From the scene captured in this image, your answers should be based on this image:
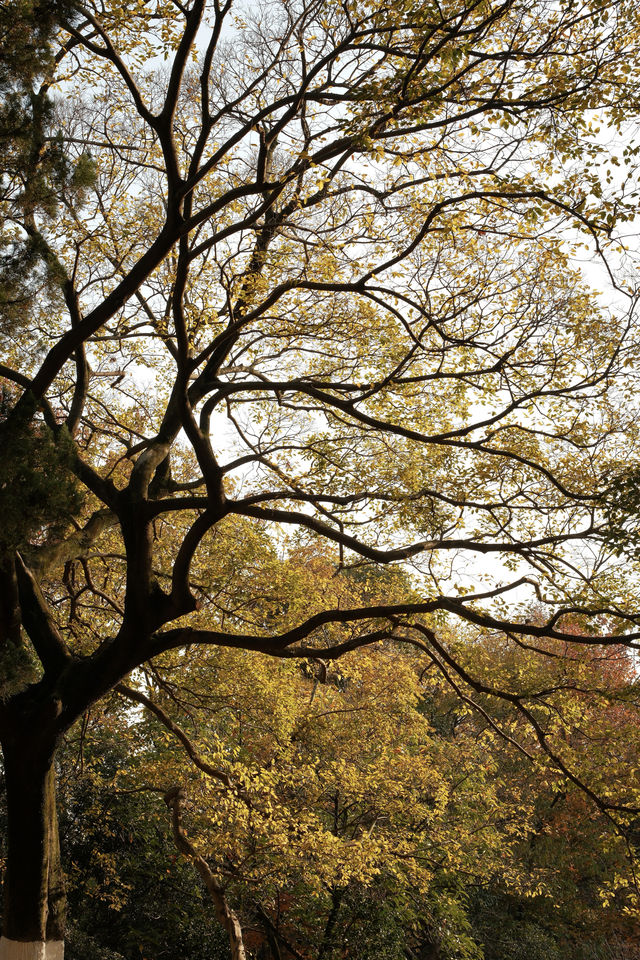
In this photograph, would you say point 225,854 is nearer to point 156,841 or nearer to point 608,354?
point 156,841

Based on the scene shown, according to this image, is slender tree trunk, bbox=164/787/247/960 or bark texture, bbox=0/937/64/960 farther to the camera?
slender tree trunk, bbox=164/787/247/960

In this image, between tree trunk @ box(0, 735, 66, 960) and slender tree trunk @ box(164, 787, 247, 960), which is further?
slender tree trunk @ box(164, 787, 247, 960)

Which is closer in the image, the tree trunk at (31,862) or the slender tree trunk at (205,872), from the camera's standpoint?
the tree trunk at (31,862)

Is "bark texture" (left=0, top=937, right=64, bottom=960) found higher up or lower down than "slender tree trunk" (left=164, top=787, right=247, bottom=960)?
lower down

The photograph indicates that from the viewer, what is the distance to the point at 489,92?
4.68 m

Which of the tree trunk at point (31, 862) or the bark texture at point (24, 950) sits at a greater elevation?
the tree trunk at point (31, 862)

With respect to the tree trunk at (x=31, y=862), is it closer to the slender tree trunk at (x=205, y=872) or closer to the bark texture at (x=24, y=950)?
the bark texture at (x=24, y=950)

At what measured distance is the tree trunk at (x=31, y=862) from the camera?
553 cm

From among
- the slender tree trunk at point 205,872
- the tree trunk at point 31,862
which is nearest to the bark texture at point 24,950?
the tree trunk at point 31,862

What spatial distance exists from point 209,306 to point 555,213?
3221 mm

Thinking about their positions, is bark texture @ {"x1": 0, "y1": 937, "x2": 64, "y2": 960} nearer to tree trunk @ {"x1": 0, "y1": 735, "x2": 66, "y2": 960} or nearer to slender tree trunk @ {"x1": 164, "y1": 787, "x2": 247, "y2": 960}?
tree trunk @ {"x1": 0, "y1": 735, "x2": 66, "y2": 960}

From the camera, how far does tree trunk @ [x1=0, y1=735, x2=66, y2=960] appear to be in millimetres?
5531

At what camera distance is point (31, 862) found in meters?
5.65

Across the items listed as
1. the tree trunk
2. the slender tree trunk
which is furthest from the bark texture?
the slender tree trunk
